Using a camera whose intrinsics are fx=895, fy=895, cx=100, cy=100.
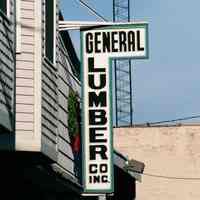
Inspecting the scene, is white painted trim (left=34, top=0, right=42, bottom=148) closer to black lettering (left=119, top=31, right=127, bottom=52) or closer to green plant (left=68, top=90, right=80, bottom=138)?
black lettering (left=119, top=31, right=127, bottom=52)

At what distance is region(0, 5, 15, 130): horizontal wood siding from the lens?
14256 mm

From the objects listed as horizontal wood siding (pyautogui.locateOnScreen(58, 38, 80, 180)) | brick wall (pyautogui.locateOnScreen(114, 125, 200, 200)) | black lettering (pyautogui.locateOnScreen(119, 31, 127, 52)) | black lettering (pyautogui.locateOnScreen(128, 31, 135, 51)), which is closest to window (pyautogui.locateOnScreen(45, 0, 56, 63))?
horizontal wood siding (pyautogui.locateOnScreen(58, 38, 80, 180))

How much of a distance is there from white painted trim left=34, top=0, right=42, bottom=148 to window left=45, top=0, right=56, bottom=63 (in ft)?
4.55

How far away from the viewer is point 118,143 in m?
47.7

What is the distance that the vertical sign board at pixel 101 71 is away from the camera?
65.0 ft

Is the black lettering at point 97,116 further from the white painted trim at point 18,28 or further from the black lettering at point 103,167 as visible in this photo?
the white painted trim at point 18,28

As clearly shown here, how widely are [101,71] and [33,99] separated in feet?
14.0

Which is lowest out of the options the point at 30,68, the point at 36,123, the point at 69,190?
the point at 69,190

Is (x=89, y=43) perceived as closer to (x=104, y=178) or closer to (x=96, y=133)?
(x=96, y=133)

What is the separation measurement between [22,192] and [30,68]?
360cm

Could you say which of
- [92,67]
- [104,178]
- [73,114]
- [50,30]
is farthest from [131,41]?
[104,178]

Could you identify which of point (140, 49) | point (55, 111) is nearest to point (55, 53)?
point (55, 111)

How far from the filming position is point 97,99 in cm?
1981

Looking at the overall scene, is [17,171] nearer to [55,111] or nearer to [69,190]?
[55,111]
